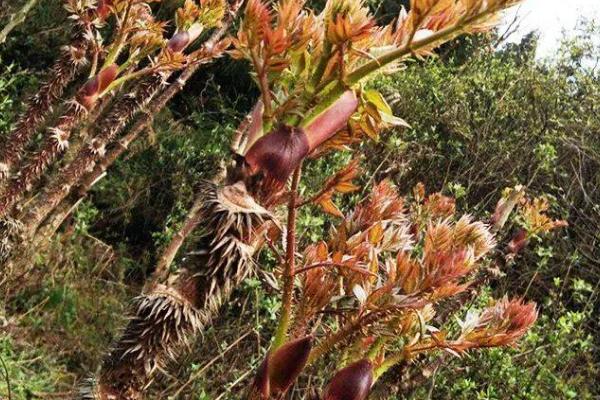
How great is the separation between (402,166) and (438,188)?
1673mm

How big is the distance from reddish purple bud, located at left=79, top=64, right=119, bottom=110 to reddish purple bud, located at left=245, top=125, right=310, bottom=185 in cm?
140

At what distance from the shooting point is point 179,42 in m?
2.52

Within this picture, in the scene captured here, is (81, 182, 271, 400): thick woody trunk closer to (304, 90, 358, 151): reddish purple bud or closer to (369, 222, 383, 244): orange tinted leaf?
(304, 90, 358, 151): reddish purple bud

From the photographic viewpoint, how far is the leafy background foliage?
4.57m

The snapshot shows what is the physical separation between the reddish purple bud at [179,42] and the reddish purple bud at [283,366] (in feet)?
5.30

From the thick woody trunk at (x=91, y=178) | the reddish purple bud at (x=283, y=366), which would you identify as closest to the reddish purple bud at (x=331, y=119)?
the reddish purple bud at (x=283, y=366)

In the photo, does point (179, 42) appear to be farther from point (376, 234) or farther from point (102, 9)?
point (376, 234)

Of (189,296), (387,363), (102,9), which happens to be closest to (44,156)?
(102,9)

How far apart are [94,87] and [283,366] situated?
1.39m

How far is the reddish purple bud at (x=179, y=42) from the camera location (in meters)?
2.50


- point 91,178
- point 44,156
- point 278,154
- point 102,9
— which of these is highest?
point 278,154

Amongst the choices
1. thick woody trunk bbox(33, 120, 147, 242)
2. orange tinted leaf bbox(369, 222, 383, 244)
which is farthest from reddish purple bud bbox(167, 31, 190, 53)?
orange tinted leaf bbox(369, 222, 383, 244)

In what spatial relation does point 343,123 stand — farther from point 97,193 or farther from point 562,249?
point 562,249

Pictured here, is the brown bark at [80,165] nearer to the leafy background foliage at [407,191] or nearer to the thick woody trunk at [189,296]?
the leafy background foliage at [407,191]
